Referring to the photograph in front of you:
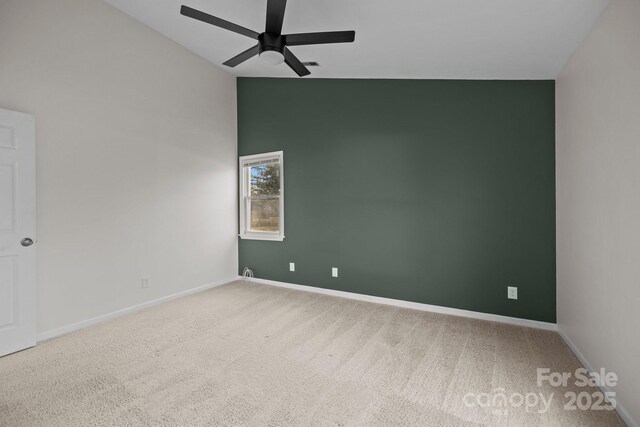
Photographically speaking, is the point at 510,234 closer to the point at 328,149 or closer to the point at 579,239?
the point at 579,239

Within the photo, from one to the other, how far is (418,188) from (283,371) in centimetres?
247

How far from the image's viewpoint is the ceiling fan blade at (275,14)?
2.02 m

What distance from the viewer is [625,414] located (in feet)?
5.60

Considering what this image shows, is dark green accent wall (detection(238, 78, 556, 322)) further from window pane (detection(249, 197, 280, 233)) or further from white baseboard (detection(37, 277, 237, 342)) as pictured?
white baseboard (detection(37, 277, 237, 342))

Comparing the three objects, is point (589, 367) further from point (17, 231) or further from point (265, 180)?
point (17, 231)

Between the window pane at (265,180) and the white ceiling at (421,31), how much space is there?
161 centimetres

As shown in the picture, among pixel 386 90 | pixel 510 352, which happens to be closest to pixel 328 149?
pixel 386 90

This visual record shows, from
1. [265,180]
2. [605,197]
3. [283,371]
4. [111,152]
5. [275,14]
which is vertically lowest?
[283,371]

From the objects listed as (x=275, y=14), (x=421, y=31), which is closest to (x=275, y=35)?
(x=275, y=14)

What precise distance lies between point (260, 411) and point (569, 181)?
304 centimetres

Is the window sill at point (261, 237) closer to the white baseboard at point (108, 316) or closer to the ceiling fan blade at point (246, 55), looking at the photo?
the white baseboard at point (108, 316)

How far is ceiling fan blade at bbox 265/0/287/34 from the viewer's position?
6.61 ft

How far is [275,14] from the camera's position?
213cm

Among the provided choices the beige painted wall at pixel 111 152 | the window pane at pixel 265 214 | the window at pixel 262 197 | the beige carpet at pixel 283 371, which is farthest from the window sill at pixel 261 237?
the beige carpet at pixel 283 371
